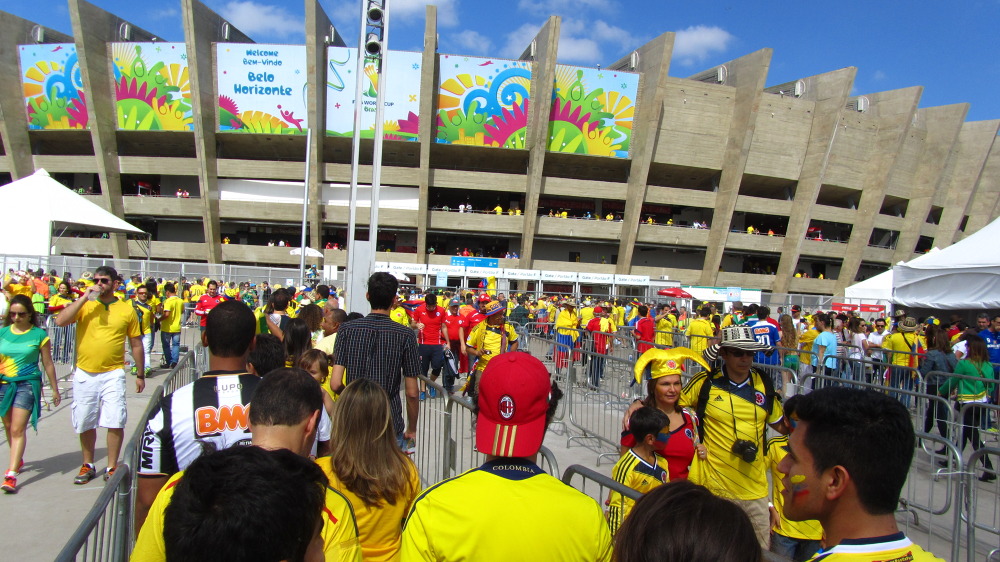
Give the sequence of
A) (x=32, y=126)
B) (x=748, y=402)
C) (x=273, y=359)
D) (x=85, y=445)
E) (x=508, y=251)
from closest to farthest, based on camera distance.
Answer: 1. (x=748, y=402)
2. (x=273, y=359)
3. (x=85, y=445)
4. (x=32, y=126)
5. (x=508, y=251)

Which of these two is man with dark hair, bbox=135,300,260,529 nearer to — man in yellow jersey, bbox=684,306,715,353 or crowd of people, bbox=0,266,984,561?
crowd of people, bbox=0,266,984,561

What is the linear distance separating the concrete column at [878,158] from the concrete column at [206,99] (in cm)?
4887

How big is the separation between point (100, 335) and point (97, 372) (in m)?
0.38

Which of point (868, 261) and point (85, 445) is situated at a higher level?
point (868, 261)

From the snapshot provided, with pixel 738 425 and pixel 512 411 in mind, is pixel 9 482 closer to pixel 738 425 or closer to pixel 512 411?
pixel 512 411

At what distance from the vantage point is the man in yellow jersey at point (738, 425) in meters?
3.68

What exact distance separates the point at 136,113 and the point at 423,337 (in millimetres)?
39393

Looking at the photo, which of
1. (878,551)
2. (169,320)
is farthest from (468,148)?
(878,551)

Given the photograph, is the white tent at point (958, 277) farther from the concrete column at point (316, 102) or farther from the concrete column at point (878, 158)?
the concrete column at point (878, 158)

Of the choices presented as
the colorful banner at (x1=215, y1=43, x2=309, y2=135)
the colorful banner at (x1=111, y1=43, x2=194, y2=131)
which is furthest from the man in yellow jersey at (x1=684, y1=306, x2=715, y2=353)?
the colorful banner at (x1=111, y1=43, x2=194, y2=131)

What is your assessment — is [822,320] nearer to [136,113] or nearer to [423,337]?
[423,337]

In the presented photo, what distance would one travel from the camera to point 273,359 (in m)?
4.18

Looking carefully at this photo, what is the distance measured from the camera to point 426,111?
38.4 m

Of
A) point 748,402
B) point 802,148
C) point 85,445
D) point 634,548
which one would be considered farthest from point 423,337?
point 802,148
